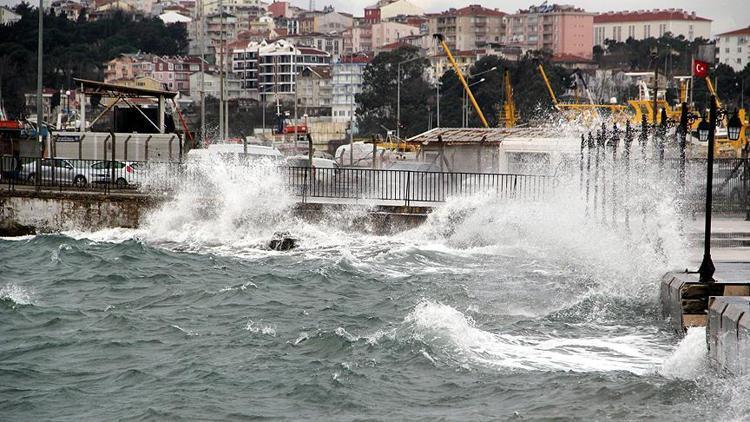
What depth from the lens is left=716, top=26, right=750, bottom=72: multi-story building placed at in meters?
164

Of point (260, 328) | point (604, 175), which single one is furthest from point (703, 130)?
point (260, 328)

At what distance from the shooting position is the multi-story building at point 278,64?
596 ft

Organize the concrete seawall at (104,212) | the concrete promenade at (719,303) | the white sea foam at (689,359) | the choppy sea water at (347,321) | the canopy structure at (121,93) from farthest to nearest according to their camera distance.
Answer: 1. the canopy structure at (121,93)
2. the concrete seawall at (104,212)
3. the white sea foam at (689,359)
4. the concrete promenade at (719,303)
5. the choppy sea water at (347,321)

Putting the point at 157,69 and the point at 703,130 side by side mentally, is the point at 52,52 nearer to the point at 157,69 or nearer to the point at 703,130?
the point at 157,69

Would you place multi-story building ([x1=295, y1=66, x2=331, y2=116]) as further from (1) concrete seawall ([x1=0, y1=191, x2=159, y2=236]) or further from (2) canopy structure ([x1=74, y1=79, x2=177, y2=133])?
(1) concrete seawall ([x1=0, y1=191, x2=159, y2=236])

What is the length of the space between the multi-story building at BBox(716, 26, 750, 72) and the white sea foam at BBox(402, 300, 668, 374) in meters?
155

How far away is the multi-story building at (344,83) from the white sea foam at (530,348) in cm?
13802

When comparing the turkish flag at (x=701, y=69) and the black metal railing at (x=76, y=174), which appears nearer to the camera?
the turkish flag at (x=701, y=69)

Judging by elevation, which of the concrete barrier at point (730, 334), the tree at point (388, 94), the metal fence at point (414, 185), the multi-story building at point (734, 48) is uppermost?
the multi-story building at point (734, 48)

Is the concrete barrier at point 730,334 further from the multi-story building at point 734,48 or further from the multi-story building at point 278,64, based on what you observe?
the multi-story building at point 278,64

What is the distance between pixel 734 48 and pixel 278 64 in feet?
229

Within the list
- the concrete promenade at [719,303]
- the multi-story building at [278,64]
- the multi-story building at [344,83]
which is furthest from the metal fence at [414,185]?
the multi-story building at [278,64]

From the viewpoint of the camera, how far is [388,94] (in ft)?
352

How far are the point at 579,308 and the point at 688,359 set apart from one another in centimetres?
481
